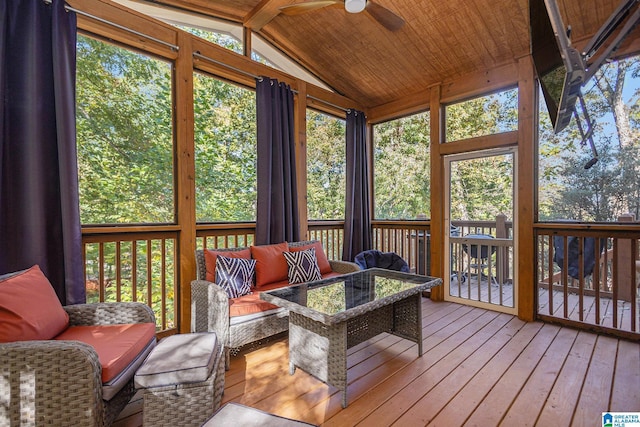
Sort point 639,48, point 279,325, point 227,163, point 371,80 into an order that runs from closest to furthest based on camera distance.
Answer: point 279,325
point 639,48
point 227,163
point 371,80

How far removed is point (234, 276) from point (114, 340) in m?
1.03

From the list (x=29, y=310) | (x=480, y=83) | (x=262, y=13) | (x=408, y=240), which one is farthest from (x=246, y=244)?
(x=480, y=83)

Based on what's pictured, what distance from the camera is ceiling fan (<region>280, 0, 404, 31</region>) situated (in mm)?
2227

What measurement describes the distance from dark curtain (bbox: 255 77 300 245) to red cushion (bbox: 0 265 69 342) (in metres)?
1.81

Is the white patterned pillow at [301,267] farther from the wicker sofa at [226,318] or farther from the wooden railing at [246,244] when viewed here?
the wooden railing at [246,244]

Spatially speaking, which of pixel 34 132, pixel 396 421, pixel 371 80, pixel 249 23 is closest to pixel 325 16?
pixel 249 23

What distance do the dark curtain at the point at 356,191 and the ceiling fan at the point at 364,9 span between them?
6.71ft

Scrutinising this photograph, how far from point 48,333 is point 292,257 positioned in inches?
74.8

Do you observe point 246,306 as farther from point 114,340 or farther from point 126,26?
point 126,26

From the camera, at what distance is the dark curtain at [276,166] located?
339 cm

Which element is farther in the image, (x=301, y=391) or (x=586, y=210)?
(x=586, y=210)

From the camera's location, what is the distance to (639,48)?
2752 mm

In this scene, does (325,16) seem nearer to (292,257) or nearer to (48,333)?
(292,257)

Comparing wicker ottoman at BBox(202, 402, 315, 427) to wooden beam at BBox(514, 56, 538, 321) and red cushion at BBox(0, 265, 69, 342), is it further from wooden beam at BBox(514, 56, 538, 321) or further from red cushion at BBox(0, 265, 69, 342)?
wooden beam at BBox(514, 56, 538, 321)
